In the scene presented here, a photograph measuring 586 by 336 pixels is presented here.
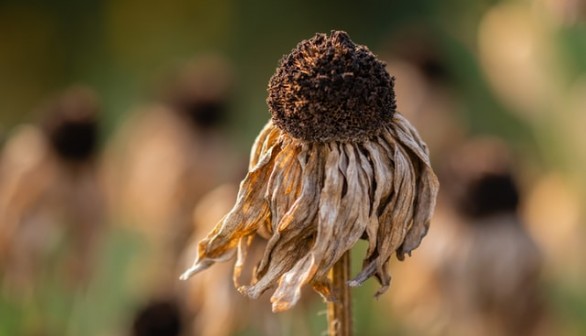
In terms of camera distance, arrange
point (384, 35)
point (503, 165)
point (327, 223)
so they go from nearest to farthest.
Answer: point (327, 223)
point (503, 165)
point (384, 35)

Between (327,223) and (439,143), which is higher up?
(439,143)

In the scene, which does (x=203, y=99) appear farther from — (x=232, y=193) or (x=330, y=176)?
(x=330, y=176)

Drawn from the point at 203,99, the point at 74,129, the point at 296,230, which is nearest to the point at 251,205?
the point at 296,230

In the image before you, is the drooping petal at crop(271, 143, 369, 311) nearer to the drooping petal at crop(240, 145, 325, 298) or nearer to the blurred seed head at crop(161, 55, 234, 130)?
the drooping petal at crop(240, 145, 325, 298)

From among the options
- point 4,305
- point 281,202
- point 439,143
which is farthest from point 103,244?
point 281,202

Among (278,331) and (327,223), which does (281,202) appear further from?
(278,331)

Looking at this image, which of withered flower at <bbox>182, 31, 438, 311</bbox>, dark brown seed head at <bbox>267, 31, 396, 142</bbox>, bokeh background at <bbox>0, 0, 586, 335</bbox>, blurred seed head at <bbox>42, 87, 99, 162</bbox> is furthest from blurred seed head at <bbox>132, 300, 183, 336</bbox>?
dark brown seed head at <bbox>267, 31, 396, 142</bbox>

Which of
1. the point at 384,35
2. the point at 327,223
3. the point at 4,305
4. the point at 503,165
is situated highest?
the point at 384,35
